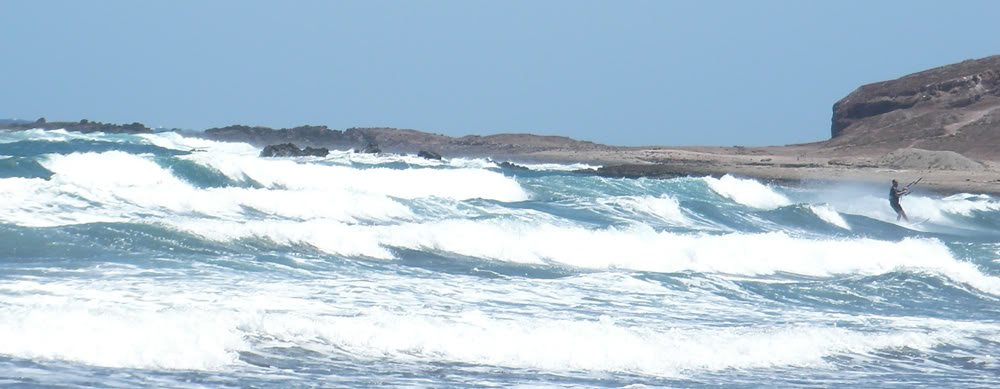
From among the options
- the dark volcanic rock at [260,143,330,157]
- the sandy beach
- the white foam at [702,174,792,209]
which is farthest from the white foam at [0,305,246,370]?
the dark volcanic rock at [260,143,330,157]

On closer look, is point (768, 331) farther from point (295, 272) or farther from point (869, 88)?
point (869, 88)

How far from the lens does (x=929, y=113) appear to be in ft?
202

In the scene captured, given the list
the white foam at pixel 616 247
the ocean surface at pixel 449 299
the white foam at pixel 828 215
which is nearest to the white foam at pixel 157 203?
the ocean surface at pixel 449 299

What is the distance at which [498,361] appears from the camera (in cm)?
967

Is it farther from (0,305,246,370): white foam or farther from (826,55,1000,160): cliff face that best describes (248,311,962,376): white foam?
(826,55,1000,160): cliff face

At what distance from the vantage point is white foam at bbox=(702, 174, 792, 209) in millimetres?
34438

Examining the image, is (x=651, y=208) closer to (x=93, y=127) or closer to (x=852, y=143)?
(x=852, y=143)

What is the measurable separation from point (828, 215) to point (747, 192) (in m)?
6.54

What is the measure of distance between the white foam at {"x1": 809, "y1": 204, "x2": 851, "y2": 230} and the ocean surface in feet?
10.6

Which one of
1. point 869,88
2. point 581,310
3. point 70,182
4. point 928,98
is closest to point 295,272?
point 581,310

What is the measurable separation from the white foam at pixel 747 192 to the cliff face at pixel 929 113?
19775 millimetres

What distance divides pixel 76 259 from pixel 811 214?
1897cm

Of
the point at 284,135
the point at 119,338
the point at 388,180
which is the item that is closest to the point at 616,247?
the point at 119,338

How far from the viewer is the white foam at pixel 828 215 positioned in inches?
1110
